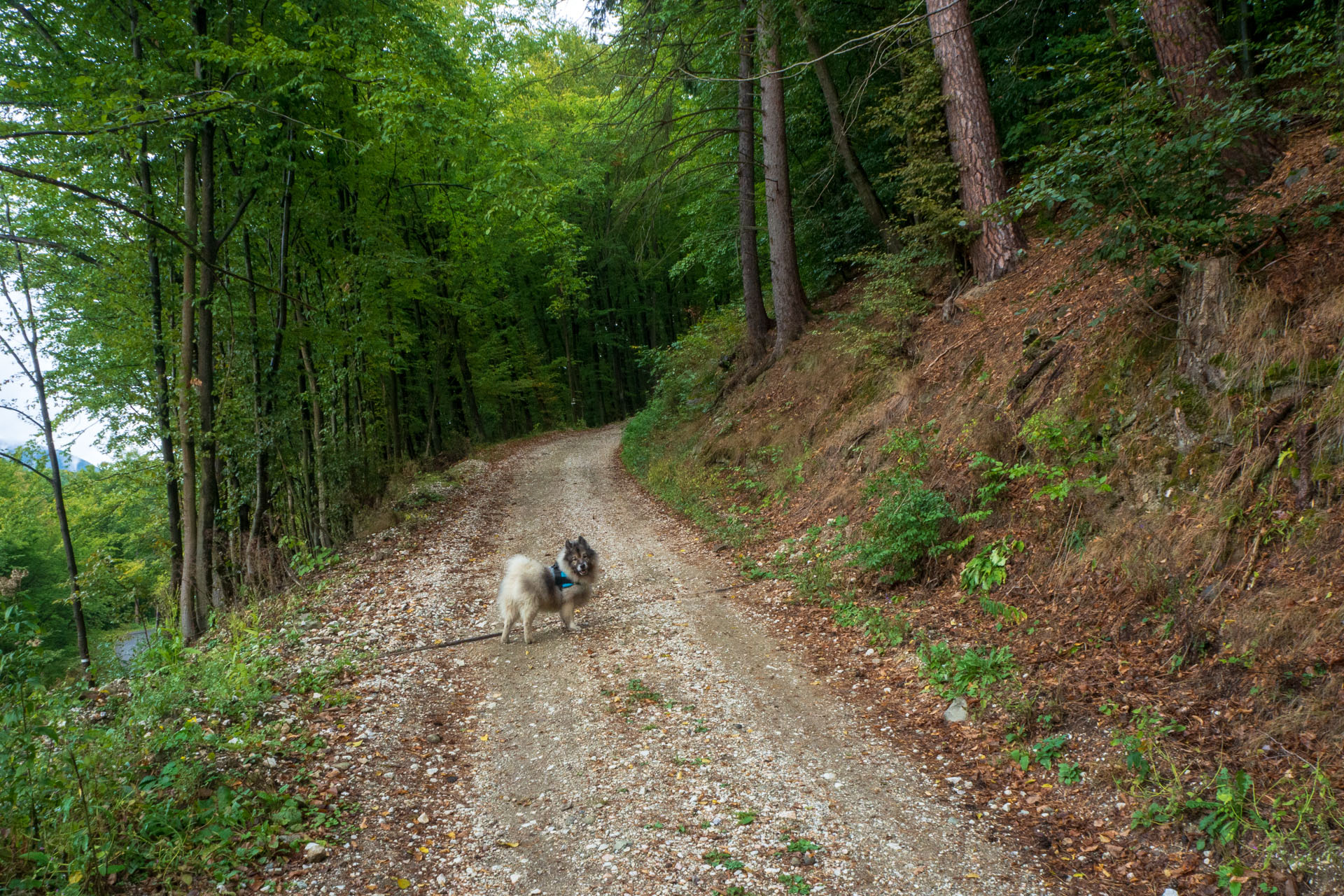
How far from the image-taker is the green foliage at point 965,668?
5.38 meters

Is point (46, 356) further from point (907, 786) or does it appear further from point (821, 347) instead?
point (907, 786)

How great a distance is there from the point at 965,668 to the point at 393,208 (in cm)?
1676

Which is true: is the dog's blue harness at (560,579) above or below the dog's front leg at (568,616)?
above

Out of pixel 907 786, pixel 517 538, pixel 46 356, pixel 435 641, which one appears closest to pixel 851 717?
pixel 907 786

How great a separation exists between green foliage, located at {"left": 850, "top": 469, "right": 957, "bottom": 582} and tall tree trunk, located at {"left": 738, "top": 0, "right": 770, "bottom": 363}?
9220mm

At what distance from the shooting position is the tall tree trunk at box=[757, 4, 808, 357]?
14328mm

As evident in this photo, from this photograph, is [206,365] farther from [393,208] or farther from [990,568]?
[990,568]

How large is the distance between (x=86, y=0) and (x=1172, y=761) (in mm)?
15071

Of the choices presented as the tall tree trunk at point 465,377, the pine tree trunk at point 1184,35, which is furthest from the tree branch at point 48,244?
the tall tree trunk at point 465,377

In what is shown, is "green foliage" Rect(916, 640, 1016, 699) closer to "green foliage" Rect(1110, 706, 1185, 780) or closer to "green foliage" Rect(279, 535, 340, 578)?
"green foliage" Rect(1110, 706, 1185, 780)

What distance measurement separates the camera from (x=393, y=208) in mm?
16766

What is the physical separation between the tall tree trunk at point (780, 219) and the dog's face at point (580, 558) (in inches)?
360

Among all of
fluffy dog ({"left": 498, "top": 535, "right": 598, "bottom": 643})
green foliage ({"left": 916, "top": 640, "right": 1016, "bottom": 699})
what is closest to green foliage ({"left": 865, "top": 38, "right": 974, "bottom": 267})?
green foliage ({"left": 916, "top": 640, "right": 1016, "bottom": 699})

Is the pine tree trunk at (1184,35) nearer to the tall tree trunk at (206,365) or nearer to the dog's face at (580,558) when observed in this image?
the dog's face at (580,558)
